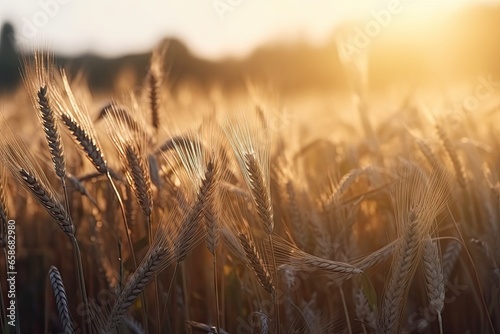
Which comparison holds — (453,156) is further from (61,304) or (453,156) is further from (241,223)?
(61,304)

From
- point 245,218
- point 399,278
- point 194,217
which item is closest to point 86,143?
point 194,217

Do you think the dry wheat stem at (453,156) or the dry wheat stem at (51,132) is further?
the dry wheat stem at (453,156)

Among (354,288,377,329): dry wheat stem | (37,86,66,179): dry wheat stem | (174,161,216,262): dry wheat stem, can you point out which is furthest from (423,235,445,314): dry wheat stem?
(37,86,66,179): dry wheat stem

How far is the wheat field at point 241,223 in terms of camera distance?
1.80 meters

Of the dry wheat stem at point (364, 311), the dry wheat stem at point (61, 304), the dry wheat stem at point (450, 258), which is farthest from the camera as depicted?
the dry wheat stem at point (450, 258)

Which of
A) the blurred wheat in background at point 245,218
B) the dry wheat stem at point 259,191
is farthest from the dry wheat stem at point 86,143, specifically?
the dry wheat stem at point 259,191

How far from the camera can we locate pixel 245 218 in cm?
226

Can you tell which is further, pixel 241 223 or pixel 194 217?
pixel 241 223

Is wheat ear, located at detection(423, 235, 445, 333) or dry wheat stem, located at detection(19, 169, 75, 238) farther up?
dry wheat stem, located at detection(19, 169, 75, 238)

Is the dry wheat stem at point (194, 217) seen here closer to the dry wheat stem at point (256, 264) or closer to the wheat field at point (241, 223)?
the wheat field at point (241, 223)

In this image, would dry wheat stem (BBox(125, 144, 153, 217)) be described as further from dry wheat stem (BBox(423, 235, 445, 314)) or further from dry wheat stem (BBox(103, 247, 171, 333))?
dry wheat stem (BBox(423, 235, 445, 314))

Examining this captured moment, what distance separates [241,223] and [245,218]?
33 cm

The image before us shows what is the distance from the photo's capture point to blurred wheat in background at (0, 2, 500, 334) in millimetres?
1808

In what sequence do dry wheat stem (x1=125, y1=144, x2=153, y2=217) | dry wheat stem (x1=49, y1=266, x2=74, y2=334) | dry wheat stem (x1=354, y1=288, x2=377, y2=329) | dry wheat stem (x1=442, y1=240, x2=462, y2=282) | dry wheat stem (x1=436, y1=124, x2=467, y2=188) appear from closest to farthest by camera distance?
dry wheat stem (x1=49, y1=266, x2=74, y2=334) < dry wheat stem (x1=125, y1=144, x2=153, y2=217) < dry wheat stem (x1=354, y1=288, x2=377, y2=329) < dry wheat stem (x1=442, y1=240, x2=462, y2=282) < dry wheat stem (x1=436, y1=124, x2=467, y2=188)
